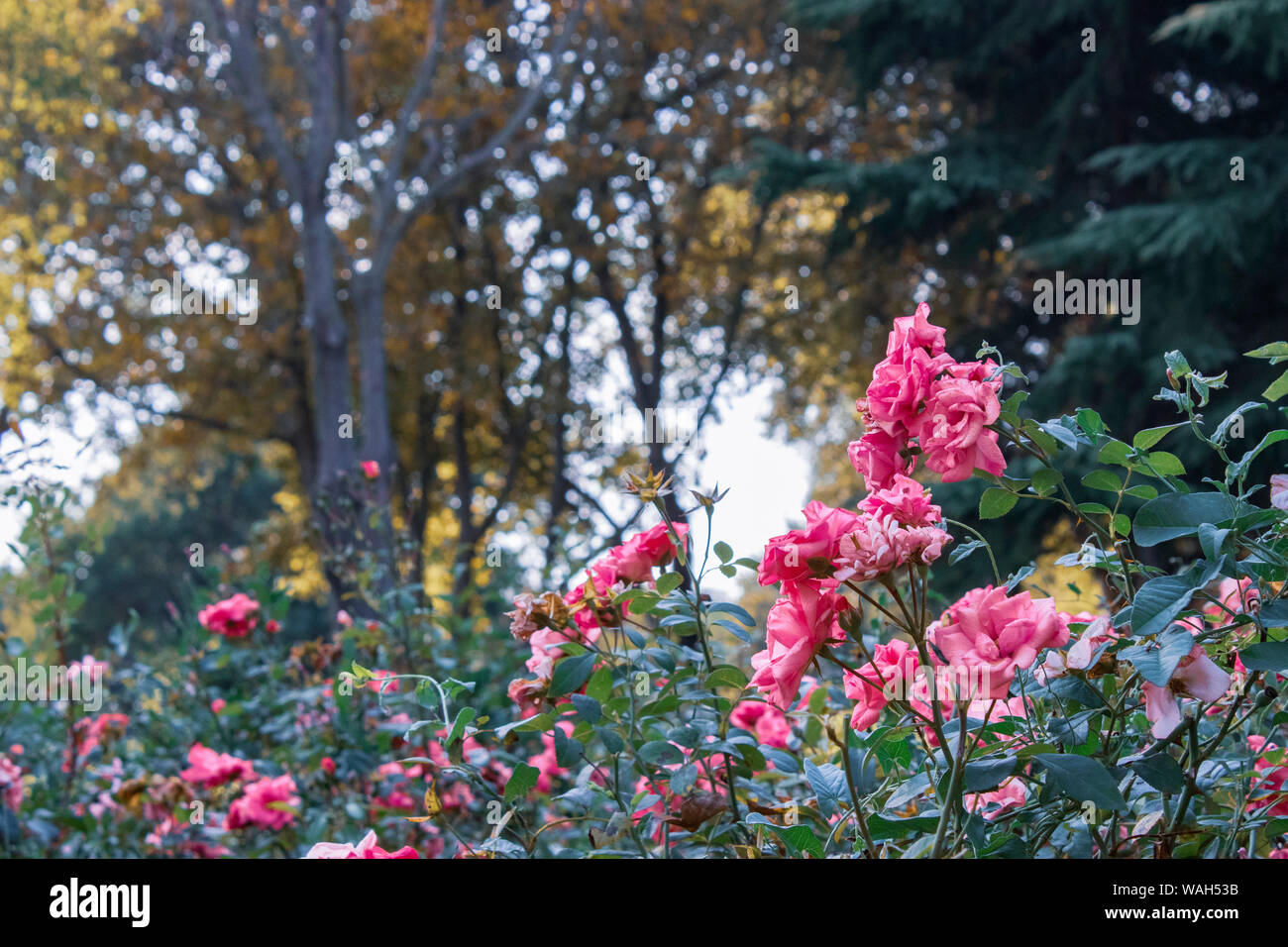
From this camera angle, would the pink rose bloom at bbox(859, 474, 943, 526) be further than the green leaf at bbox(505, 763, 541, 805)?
No

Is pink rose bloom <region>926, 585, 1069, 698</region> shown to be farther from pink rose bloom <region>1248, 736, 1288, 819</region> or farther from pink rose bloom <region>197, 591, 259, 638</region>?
pink rose bloom <region>197, 591, 259, 638</region>

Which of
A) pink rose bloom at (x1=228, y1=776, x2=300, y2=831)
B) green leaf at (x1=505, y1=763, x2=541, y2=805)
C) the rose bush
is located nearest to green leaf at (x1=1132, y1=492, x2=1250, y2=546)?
the rose bush

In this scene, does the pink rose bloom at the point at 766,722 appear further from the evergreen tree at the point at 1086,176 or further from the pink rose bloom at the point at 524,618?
the evergreen tree at the point at 1086,176

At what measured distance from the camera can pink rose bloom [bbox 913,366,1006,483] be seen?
0.94m

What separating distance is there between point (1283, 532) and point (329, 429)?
723 cm

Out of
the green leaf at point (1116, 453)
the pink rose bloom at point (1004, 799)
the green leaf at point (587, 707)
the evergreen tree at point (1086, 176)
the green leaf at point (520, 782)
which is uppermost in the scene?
the evergreen tree at point (1086, 176)

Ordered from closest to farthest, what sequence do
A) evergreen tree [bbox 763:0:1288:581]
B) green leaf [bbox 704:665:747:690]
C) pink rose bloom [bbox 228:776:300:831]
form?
green leaf [bbox 704:665:747:690], pink rose bloom [bbox 228:776:300:831], evergreen tree [bbox 763:0:1288:581]

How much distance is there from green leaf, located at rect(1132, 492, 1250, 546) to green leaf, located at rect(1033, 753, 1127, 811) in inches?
7.9

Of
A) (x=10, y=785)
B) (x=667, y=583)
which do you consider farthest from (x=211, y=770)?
(x=667, y=583)

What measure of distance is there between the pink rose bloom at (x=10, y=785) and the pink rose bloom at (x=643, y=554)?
1953 millimetres

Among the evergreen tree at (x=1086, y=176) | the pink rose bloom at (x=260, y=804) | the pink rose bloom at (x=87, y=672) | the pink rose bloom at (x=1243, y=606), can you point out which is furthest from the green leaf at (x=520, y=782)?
the evergreen tree at (x=1086, y=176)

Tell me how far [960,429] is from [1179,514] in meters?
0.21

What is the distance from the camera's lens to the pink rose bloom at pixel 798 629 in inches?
37.3

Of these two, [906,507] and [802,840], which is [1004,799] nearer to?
[802,840]
